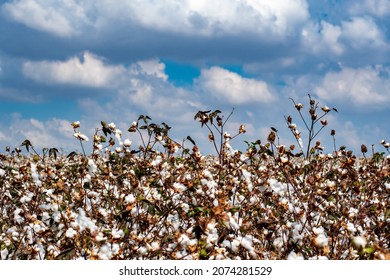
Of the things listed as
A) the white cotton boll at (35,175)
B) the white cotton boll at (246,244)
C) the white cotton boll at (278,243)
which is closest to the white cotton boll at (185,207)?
the white cotton boll at (278,243)

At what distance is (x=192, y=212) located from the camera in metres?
4.95

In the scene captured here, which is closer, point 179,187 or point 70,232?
point 70,232

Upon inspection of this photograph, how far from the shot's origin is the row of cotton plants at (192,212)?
181 inches

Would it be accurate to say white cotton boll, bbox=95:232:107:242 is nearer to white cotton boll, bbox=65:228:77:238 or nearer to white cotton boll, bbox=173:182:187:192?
white cotton boll, bbox=65:228:77:238

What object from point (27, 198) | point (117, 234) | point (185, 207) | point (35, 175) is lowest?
point (117, 234)

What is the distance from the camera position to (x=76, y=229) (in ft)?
16.9

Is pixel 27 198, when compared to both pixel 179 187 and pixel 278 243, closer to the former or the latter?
pixel 179 187

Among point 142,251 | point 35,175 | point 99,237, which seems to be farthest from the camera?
point 35,175

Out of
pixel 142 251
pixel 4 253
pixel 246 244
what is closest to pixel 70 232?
pixel 142 251

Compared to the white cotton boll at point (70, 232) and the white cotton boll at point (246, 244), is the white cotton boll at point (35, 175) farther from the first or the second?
the white cotton boll at point (246, 244)

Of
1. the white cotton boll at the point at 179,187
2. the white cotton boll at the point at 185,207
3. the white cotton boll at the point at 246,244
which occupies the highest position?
the white cotton boll at the point at 179,187

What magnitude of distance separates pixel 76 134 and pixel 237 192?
82.6 inches
